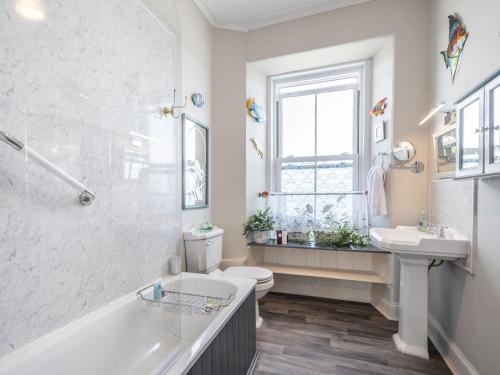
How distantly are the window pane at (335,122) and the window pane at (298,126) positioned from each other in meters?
0.11

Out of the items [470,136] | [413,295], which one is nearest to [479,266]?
[413,295]

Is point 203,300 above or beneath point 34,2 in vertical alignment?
beneath

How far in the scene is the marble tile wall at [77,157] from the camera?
3.12 feet

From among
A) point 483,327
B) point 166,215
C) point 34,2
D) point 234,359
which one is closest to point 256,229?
point 166,215

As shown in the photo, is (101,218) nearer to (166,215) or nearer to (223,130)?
(166,215)

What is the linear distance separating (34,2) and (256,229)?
7.36ft

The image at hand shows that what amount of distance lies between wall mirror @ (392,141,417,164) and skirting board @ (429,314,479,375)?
1.37 m

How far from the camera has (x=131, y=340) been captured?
138cm

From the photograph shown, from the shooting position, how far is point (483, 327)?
1.34 metres

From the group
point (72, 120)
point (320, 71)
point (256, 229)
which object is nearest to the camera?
point (72, 120)

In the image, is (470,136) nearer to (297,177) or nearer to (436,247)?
(436,247)

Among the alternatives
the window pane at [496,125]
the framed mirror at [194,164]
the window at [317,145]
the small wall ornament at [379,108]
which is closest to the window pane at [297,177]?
the window at [317,145]

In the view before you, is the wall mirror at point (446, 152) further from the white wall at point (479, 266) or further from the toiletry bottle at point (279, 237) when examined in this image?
the toiletry bottle at point (279, 237)

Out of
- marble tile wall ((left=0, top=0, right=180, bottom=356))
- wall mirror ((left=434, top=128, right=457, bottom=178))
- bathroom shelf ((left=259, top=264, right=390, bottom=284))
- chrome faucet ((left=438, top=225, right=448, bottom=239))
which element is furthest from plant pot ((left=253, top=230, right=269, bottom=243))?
wall mirror ((left=434, top=128, right=457, bottom=178))
